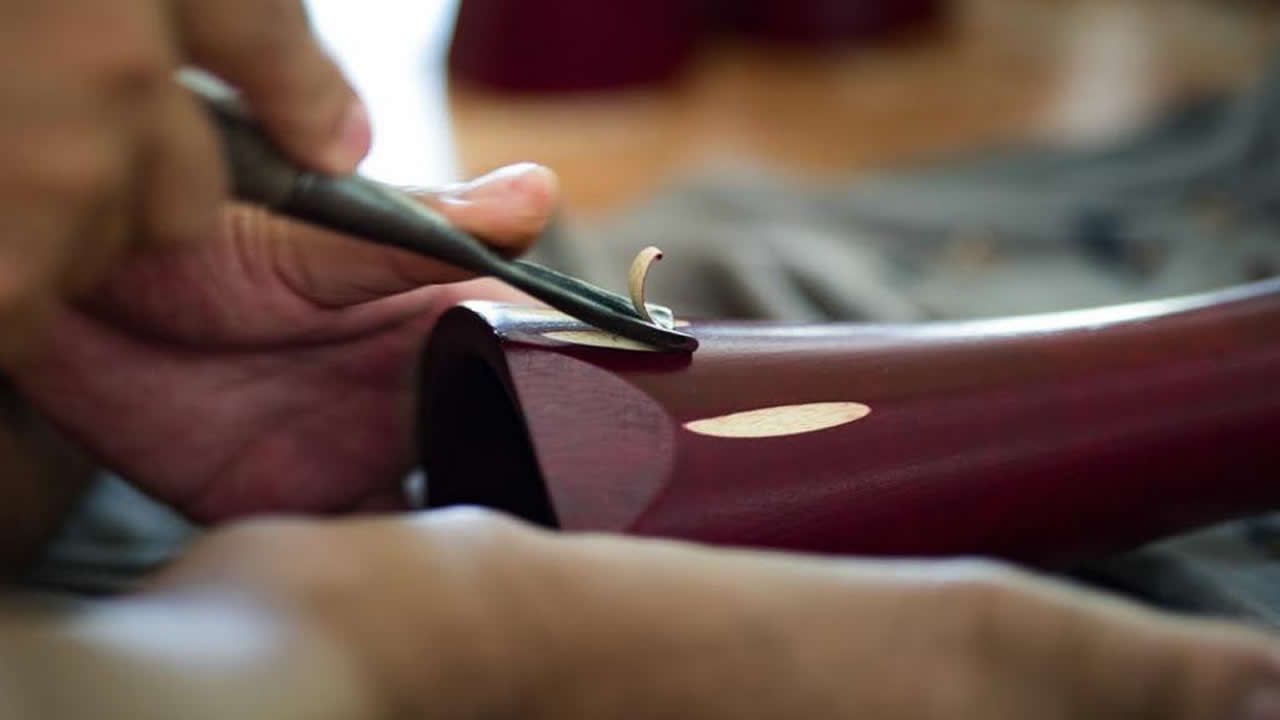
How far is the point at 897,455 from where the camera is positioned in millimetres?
489

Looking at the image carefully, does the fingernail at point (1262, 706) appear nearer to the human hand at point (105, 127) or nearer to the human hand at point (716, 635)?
the human hand at point (716, 635)

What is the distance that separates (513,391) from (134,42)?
0.17 metres

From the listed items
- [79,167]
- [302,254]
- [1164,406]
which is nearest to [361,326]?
[302,254]

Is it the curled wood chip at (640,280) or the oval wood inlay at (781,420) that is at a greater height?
the curled wood chip at (640,280)

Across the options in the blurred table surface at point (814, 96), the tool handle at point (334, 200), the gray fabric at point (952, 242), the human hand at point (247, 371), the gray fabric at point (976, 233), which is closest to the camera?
the tool handle at point (334, 200)

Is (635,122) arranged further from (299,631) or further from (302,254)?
(299,631)

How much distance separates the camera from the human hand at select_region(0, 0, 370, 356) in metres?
0.37

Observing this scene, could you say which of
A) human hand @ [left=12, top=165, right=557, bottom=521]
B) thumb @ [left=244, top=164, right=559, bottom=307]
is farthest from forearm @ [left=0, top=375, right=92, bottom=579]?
thumb @ [left=244, top=164, right=559, bottom=307]

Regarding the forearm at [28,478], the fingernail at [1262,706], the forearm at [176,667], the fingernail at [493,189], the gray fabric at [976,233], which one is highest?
the gray fabric at [976,233]

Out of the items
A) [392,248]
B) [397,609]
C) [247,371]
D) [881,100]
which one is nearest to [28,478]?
[247,371]

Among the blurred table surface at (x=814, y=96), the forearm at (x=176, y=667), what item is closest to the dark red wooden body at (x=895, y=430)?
the forearm at (x=176, y=667)

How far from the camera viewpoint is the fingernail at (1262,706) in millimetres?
356

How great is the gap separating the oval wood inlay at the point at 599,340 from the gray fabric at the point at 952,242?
0.28 metres

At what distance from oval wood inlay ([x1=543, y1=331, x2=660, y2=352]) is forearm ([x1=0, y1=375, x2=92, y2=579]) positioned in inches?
10.7
